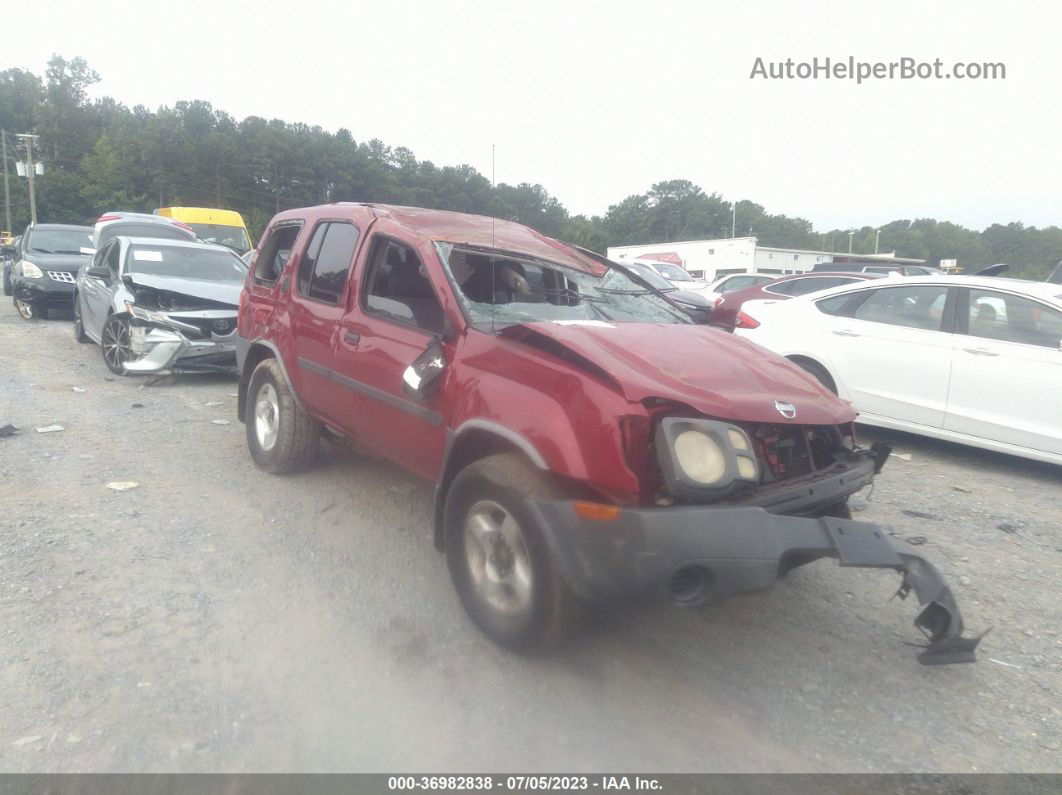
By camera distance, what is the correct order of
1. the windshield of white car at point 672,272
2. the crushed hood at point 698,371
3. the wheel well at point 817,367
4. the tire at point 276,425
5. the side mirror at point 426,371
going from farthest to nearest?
the windshield of white car at point 672,272
the wheel well at point 817,367
the tire at point 276,425
the side mirror at point 426,371
the crushed hood at point 698,371

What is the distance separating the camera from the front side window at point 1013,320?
217 inches

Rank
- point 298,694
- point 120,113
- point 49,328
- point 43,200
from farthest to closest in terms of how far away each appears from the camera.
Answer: point 120,113 → point 43,200 → point 49,328 → point 298,694

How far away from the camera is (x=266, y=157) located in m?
29.8

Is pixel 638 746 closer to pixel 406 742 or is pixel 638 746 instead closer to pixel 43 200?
pixel 406 742

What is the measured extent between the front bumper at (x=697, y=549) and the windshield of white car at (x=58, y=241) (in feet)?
49.2

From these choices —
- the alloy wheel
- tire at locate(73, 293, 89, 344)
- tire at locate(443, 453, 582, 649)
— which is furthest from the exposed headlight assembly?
tire at locate(73, 293, 89, 344)

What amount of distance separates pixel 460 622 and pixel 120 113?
79.2 metres

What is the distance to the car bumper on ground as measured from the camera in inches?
323

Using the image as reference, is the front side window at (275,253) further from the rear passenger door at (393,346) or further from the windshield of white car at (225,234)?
the windshield of white car at (225,234)

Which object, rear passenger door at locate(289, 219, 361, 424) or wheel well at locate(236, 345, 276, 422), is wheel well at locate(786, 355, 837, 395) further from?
wheel well at locate(236, 345, 276, 422)

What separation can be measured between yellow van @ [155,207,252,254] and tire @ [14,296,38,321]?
6.83 metres

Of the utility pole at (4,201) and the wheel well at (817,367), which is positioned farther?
the utility pole at (4,201)

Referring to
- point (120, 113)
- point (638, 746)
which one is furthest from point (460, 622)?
point (120, 113)

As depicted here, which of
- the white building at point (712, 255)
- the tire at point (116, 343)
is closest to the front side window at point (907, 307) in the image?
the tire at point (116, 343)
